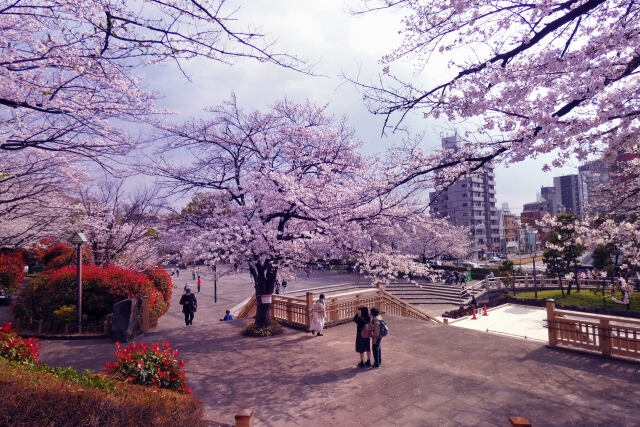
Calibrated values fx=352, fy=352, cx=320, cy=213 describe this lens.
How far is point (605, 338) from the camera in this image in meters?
8.72

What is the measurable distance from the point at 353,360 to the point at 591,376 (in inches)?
208

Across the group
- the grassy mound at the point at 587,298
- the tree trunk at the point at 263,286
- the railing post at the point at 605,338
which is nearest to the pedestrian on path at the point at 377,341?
the tree trunk at the point at 263,286

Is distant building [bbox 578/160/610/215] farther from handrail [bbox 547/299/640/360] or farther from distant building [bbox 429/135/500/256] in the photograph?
distant building [bbox 429/135/500/256]

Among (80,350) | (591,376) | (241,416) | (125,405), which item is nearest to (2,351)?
(125,405)

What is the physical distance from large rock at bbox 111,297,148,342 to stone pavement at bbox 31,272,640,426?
555 mm

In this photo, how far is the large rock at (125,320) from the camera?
443 inches

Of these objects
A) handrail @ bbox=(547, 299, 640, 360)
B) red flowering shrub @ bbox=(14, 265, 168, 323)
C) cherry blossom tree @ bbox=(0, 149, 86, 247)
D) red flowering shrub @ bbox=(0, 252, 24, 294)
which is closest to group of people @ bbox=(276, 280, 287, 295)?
red flowering shrub @ bbox=(14, 265, 168, 323)

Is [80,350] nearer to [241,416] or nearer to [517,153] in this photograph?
[241,416]

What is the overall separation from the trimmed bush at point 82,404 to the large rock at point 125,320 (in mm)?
7536

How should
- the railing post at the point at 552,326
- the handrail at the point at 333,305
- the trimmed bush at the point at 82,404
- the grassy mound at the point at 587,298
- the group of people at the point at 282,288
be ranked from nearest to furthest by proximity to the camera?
the trimmed bush at the point at 82,404 → the railing post at the point at 552,326 → the handrail at the point at 333,305 → the grassy mound at the point at 587,298 → the group of people at the point at 282,288

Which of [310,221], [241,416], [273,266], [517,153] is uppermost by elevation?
Answer: [517,153]

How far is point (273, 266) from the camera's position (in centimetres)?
1235

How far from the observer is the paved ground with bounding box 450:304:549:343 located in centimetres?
1653

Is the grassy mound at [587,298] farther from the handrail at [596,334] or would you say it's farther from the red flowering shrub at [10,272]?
the red flowering shrub at [10,272]
